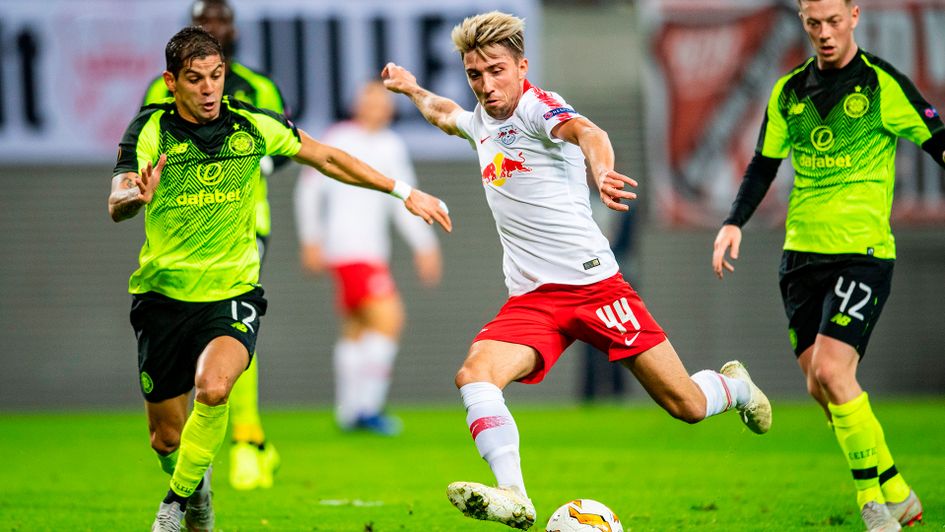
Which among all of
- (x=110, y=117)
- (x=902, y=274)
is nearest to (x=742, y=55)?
(x=902, y=274)

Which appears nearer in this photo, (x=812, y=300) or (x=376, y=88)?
(x=812, y=300)

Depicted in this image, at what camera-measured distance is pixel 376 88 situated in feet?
38.4

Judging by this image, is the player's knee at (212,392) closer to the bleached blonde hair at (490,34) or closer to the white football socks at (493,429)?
the white football socks at (493,429)

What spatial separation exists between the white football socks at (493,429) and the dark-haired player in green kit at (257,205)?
8.60 ft

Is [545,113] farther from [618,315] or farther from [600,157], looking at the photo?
[618,315]

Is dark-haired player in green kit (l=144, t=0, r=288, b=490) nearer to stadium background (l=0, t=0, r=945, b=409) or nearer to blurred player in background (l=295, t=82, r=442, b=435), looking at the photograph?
blurred player in background (l=295, t=82, r=442, b=435)

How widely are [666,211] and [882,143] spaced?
9060mm

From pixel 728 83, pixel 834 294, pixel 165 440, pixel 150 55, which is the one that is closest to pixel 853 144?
pixel 834 294

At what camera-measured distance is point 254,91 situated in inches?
296

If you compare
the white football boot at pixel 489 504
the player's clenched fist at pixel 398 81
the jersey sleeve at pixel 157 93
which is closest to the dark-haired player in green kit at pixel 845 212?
the white football boot at pixel 489 504

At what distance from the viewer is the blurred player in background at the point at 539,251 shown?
5.37 metres

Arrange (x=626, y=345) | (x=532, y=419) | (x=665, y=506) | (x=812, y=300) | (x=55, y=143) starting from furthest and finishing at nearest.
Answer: (x=55, y=143) < (x=532, y=419) < (x=665, y=506) < (x=812, y=300) < (x=626, y=345)

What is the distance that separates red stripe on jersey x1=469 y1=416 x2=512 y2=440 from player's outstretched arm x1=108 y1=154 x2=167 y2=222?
1591 mm

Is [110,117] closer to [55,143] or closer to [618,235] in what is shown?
[55,143]
